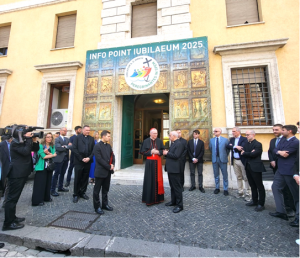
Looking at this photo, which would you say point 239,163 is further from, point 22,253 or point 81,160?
point 22,253

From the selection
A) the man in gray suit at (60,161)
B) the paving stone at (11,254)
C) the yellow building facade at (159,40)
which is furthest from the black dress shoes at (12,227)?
the yellow building facade at (159,40)

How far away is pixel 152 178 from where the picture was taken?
4328 millimetres

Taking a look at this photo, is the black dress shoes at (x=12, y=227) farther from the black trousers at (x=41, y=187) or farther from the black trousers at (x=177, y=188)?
the black trousers at (x=177, y=188)

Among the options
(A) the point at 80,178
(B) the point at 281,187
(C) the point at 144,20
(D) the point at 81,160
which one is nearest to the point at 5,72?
(C) the point at 144,20

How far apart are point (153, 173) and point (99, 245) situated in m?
2.08

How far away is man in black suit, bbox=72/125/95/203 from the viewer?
4.52 m

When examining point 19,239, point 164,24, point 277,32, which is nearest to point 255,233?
point 19,239

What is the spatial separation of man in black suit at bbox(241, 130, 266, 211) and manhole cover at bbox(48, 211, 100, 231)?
3.81 m

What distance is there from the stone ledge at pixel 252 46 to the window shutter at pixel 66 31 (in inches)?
278

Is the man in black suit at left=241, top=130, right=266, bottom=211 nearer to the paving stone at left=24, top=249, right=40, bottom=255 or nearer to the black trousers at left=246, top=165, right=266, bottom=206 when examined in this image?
the black trousers at left=246, top=165, right=266, bottom=206

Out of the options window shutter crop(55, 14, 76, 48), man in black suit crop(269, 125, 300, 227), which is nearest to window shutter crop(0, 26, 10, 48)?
window shutter crop(55, 14, 76, 48)

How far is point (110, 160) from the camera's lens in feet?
13.3

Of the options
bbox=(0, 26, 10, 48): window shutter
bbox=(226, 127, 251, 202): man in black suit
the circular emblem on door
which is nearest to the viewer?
bbox=(226, 127, 251, 202): man in black suit

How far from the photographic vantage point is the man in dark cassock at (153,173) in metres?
4.24
